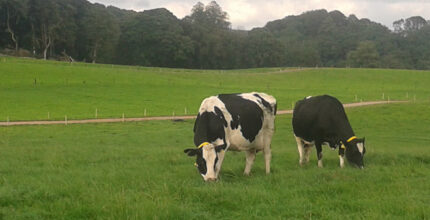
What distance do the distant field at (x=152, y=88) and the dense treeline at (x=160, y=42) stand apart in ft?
79.3

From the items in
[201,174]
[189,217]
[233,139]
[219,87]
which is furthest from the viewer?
[219,87]

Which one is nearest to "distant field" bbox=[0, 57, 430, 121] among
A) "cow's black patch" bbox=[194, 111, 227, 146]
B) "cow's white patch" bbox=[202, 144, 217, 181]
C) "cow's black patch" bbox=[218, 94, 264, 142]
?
"cow's black patch" bbox=[218, 94, 264, 142]

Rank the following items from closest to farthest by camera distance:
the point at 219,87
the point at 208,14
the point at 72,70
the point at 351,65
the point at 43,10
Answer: the point at 219,87 < the point at 72,70 < the point at 43,10 < the point at 351,65 < the point at 208,14

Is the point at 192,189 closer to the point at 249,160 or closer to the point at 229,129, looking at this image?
the point at 229,129

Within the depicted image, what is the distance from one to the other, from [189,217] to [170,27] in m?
113

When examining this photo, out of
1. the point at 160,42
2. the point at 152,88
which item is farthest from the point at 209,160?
the point at 160,42

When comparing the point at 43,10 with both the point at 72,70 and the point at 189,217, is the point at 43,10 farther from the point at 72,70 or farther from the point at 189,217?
the point at 189,217

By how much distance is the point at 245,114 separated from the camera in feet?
40.5

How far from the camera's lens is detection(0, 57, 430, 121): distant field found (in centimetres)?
4709

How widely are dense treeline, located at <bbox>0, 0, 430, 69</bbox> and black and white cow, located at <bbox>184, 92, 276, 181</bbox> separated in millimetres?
94514

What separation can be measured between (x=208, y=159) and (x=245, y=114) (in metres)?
2.31

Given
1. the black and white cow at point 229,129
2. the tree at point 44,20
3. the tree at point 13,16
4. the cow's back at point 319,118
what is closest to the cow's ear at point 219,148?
the black and white cow at point 229,129

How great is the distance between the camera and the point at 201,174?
1078cm

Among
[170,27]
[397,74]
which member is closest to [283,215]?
[397,74]
